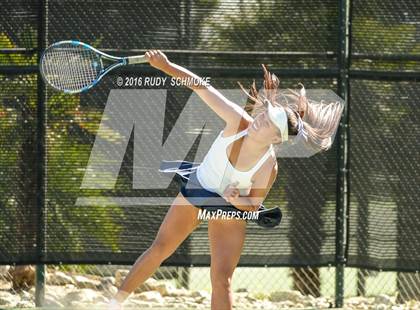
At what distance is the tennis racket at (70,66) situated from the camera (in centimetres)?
578

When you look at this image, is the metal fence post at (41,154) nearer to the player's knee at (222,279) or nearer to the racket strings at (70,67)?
the racket strings at (70,67)

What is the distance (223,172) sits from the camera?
485 centimetres

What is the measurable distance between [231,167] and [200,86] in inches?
17.6

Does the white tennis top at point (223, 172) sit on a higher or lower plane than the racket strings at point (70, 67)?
lower

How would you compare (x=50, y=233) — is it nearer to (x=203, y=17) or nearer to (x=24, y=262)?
(x=24, y=262)

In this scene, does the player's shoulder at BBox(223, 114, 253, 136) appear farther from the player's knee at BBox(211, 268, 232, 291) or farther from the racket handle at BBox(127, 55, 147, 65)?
the player's knee at BBox(211, 268, 232, 291)

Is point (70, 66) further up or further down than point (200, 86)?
further up

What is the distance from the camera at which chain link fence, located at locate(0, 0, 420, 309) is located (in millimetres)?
6586

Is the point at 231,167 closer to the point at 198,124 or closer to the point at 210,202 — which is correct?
the point at 210,202

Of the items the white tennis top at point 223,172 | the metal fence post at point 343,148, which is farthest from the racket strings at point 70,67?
the metal fence post at point 343,148

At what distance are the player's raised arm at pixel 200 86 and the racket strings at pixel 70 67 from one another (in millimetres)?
1167

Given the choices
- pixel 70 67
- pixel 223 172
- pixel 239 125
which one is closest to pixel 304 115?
pixel 239 125

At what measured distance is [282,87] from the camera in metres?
6.67

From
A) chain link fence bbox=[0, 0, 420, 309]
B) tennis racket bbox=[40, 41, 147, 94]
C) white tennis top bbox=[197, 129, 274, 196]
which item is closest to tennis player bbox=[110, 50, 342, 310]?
white tennis top bbox=[197, 129, 274, 196]
